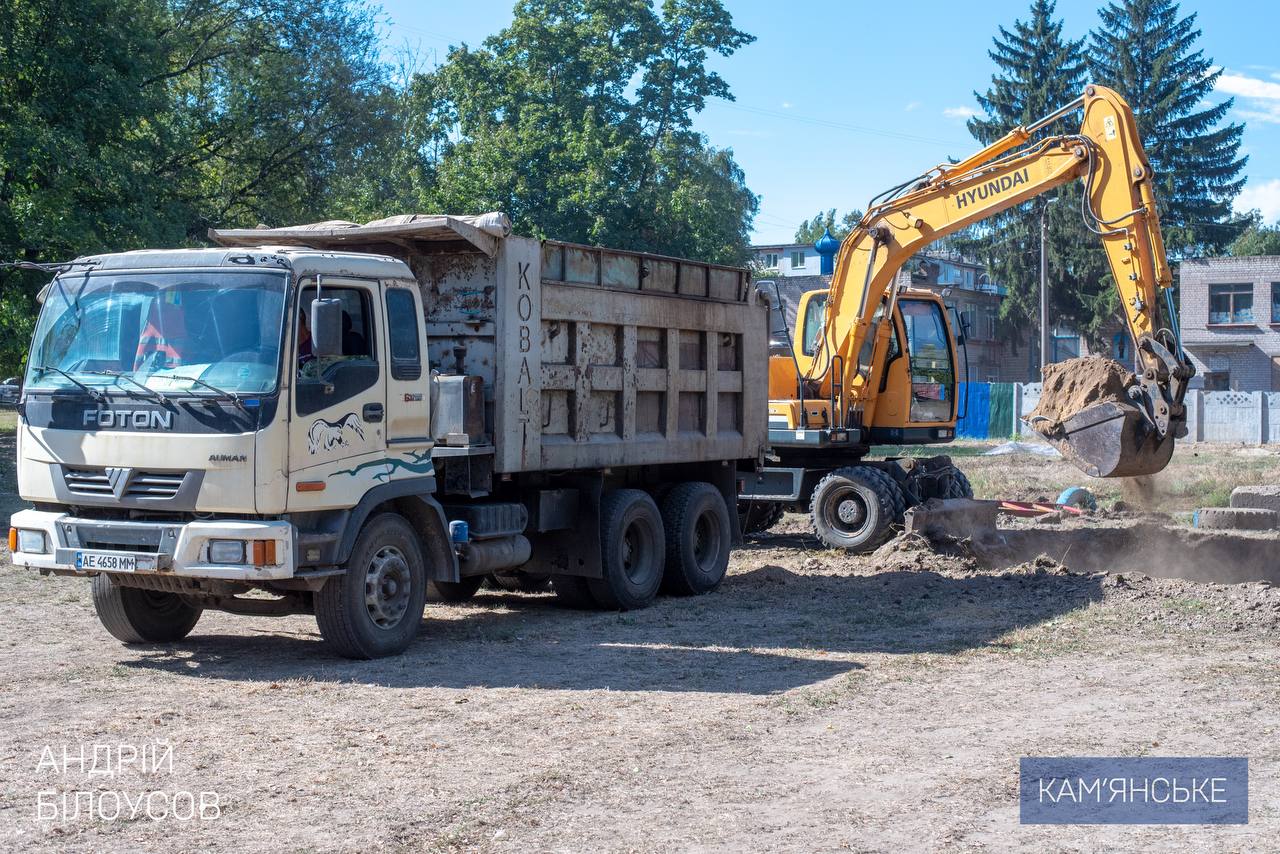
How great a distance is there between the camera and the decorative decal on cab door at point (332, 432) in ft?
28.3

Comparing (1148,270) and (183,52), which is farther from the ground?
(183,52)

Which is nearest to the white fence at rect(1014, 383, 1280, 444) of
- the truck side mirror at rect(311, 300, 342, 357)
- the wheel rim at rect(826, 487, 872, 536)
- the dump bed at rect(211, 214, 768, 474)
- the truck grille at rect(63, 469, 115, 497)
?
the wheel rim at rect(826, 487, 872, 536)

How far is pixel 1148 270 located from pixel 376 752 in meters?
10.5

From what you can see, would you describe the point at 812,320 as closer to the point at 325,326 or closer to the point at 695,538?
the point at 695,538

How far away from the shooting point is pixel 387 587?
9.37 m

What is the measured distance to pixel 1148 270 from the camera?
14.3 m

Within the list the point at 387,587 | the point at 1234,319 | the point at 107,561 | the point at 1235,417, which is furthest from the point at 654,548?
the point at 1234,319

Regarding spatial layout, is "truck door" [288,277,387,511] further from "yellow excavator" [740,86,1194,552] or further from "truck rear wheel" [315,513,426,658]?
"yellow excavator" [740,86,1194,552]

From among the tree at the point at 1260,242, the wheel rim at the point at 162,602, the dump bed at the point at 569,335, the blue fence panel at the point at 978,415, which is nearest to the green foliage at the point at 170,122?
the dump bed at the point at 569,335

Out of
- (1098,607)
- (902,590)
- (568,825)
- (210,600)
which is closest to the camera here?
(568,825)

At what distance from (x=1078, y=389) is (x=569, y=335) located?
6.30 metres

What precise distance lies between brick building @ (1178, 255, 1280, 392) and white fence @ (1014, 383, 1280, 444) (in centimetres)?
1534

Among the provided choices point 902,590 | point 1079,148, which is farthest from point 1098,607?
point 1079,148

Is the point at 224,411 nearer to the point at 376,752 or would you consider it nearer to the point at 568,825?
the point at 376,752
